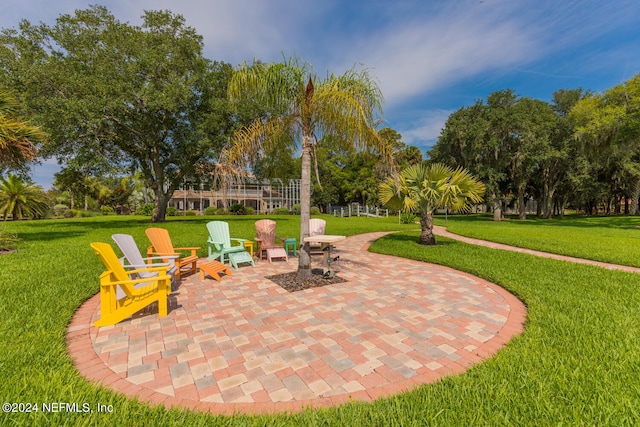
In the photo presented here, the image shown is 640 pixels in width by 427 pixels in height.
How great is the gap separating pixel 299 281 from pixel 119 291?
3.06 meters

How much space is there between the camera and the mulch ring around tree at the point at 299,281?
5321 mm

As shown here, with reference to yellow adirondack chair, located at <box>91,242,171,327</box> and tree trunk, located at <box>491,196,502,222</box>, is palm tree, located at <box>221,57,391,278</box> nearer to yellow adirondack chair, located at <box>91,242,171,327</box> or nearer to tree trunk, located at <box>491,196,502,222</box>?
yellow adirondack chair, located at <box>91,242,171,327</box>

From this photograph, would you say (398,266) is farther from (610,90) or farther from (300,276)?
(610,90)

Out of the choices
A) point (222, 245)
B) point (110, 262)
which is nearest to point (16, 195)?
point (222, 245)

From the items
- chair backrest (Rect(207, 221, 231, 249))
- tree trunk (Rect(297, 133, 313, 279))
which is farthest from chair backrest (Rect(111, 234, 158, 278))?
tree trunk (Rect(297, 133, 313, 279))

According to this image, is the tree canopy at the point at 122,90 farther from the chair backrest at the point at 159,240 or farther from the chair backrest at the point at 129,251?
the chair backrest at the point at 129,251

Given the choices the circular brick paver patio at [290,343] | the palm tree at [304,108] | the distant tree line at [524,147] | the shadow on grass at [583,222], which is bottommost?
the circular brick paver patio at [290,343]

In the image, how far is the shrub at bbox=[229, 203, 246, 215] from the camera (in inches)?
1433

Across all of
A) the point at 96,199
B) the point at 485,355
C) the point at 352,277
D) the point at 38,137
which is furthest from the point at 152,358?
the point at 96,199

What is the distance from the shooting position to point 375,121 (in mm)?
5777

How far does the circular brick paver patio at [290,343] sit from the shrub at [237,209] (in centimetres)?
3243

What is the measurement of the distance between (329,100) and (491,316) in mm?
4733

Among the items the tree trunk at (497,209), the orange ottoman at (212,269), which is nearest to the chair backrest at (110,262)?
the orange ottoman at (212,269)

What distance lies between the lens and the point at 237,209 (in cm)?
3653
